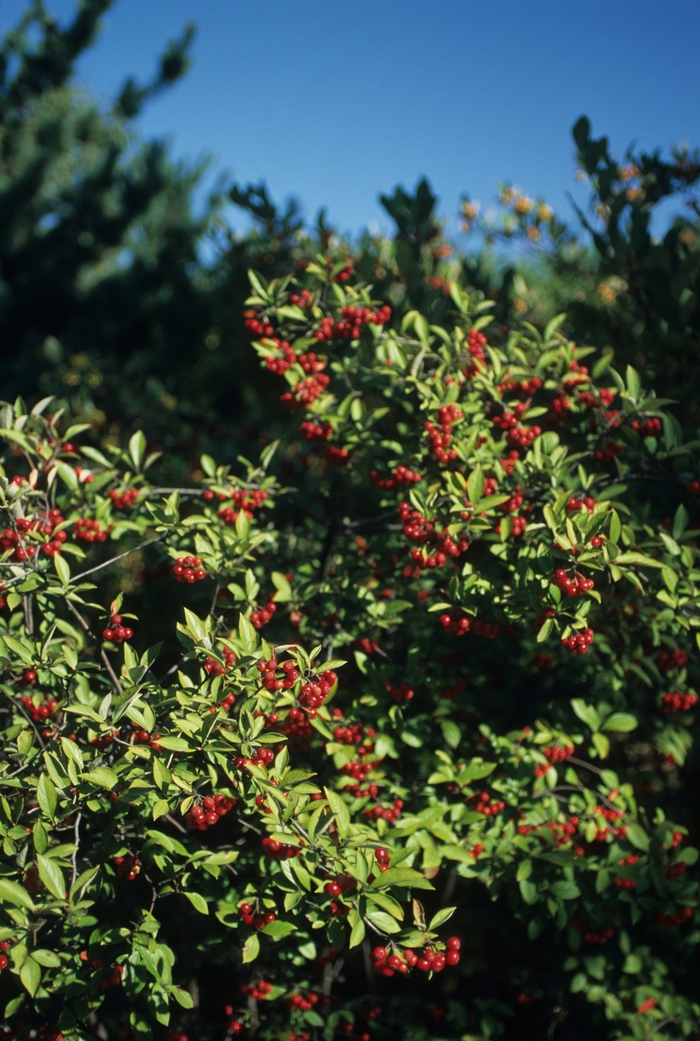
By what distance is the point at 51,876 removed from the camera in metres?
1.72

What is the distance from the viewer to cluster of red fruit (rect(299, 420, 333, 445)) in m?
2.71

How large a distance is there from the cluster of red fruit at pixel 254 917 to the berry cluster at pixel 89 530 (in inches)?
50.1

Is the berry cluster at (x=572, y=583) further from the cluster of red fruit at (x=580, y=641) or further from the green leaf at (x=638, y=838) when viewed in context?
the green leaf at (x=638, y=838)

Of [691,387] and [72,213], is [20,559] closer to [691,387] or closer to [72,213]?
[691,387]

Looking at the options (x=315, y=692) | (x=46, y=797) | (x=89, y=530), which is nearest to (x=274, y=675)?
(x=315, y=692)

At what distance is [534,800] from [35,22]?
9.78 metres

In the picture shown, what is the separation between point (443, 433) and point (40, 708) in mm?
1554

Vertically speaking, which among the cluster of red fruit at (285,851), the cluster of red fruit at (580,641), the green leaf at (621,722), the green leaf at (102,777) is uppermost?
the cluster of red fruit at (580,641)

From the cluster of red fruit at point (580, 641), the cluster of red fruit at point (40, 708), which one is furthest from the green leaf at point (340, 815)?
Answer: the cluster of red fruit at point (40, 708)

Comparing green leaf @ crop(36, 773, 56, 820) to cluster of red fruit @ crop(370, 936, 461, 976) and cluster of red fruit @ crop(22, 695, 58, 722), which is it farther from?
cluster of red fruit @ crop(370, 936, 461, 976)

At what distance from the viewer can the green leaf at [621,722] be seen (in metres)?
2.64

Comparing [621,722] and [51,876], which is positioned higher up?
[621,722]

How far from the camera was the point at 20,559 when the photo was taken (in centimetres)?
238

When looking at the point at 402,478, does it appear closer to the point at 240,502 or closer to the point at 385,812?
the point at 240,502
